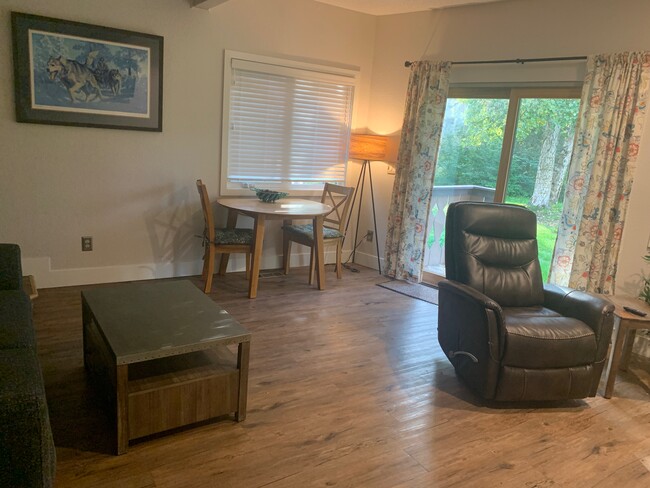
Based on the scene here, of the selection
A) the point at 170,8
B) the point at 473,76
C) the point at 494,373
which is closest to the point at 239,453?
the point at 494,373

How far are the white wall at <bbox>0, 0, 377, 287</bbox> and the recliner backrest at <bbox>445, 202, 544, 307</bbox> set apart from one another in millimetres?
2384

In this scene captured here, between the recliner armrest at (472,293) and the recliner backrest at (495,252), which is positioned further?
the recliner backrest at (495,252)

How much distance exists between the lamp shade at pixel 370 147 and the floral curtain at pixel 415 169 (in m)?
0.19

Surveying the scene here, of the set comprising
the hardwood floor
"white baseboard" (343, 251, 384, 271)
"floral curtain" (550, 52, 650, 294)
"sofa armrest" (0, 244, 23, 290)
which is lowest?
the hardwood floor

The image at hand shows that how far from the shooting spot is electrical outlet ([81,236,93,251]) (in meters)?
4.04

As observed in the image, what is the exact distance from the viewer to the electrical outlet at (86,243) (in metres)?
4.04

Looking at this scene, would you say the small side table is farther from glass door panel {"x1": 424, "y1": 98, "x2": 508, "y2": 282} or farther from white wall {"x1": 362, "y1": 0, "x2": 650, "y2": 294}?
glass door panel {"x1": 424, "y1": 98, "x2": 508, "y2": 282}

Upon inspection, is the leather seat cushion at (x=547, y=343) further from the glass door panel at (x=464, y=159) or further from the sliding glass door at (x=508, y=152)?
the glass door panel at (x=464, y=159)

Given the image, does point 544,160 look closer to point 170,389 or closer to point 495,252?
point 495,252

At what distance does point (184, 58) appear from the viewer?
13.7 ft

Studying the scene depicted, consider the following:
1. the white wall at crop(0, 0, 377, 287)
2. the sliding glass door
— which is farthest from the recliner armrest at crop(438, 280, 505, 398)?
the white wall at crop(0, 0, 377, 287)

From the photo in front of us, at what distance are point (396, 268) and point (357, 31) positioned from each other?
8.13ft

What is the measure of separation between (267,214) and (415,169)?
1.64 m

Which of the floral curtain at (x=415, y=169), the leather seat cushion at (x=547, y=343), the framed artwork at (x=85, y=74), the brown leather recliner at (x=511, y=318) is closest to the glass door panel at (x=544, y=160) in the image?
the floral curtain at (x=415, y=169)
